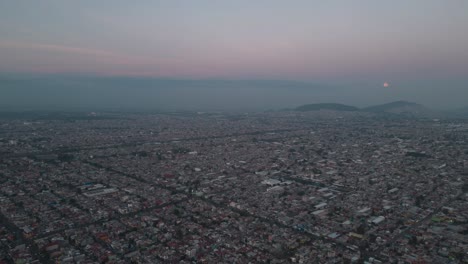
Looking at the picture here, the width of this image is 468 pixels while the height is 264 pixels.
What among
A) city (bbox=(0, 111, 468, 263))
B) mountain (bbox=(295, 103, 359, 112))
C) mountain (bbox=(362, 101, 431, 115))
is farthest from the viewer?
mountain (bbox=(295, 103, 359, 112))

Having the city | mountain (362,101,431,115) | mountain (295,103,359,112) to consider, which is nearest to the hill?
mountain (362,101,431,115)

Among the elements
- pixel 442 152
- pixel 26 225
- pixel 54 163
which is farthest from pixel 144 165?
pixel 442 152

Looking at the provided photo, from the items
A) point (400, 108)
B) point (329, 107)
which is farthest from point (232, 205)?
point (400, 108)

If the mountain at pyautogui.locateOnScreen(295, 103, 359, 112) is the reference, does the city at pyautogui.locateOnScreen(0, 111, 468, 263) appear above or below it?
above

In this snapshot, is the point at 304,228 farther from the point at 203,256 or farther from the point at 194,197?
the point at 194,197

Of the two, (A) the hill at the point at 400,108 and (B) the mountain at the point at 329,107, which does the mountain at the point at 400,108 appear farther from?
(B) the mountain at the point at 329,107

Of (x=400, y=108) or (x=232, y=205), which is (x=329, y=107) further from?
(x=232, y=205)

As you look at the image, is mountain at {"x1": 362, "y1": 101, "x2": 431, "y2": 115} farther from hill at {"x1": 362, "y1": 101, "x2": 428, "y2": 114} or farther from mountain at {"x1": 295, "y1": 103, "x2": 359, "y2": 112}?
mountain at {"x1": 295, "y1": 103, "x2": 359, "y2": 112}

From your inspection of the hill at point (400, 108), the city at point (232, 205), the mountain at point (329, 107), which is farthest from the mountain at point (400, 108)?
the city at point (232, 205)

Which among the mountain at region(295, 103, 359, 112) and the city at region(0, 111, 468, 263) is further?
the mountain at region(295, 103, 359, 112)

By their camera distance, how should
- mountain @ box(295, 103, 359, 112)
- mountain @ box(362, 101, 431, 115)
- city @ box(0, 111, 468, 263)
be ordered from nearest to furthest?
city @ box(0, 111, 468, 263) < mountain @ box(362, 101, 431, 115) < mountain @ box(295, 103, 359, 112)

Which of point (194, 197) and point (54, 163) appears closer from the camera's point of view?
point (194, 197)
